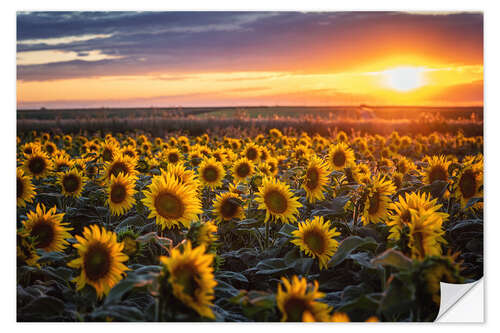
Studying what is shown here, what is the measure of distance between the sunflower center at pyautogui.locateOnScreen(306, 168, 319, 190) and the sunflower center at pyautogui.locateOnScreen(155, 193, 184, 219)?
122cm

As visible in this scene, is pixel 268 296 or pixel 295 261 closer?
pixel 268 296

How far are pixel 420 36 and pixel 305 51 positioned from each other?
1.13 m

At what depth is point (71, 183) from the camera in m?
3.61

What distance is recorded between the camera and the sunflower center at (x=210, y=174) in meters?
4.11

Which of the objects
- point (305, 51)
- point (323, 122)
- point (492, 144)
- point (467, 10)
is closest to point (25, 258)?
point (305, 51)

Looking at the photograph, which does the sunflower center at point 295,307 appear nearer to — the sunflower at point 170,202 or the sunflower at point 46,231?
the sunflower at point 170,202

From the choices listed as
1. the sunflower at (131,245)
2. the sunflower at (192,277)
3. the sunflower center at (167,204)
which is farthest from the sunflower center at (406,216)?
the sunflower at (131,245)

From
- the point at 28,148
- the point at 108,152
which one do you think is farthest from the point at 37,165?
the point at 108,152

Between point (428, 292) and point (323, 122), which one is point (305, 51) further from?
point (323, 122)

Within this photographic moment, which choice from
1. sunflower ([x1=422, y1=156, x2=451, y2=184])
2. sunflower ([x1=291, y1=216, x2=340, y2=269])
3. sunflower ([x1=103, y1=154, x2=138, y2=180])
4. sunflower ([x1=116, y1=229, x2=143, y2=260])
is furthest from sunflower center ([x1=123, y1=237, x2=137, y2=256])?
sunflower ([x1=422, y1=156, x2=451, y2=184])

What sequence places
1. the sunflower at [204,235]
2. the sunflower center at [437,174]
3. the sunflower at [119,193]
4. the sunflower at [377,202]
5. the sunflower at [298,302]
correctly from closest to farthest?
the sunflower at [298,302] → the sunflower at [204,235] → the sunflower at [377,202] → the sunflower at [119,193] → the sunflower center at [437,174]

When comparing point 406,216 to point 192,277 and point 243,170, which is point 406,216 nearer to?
point 192,277

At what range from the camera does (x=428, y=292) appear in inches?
75.8
